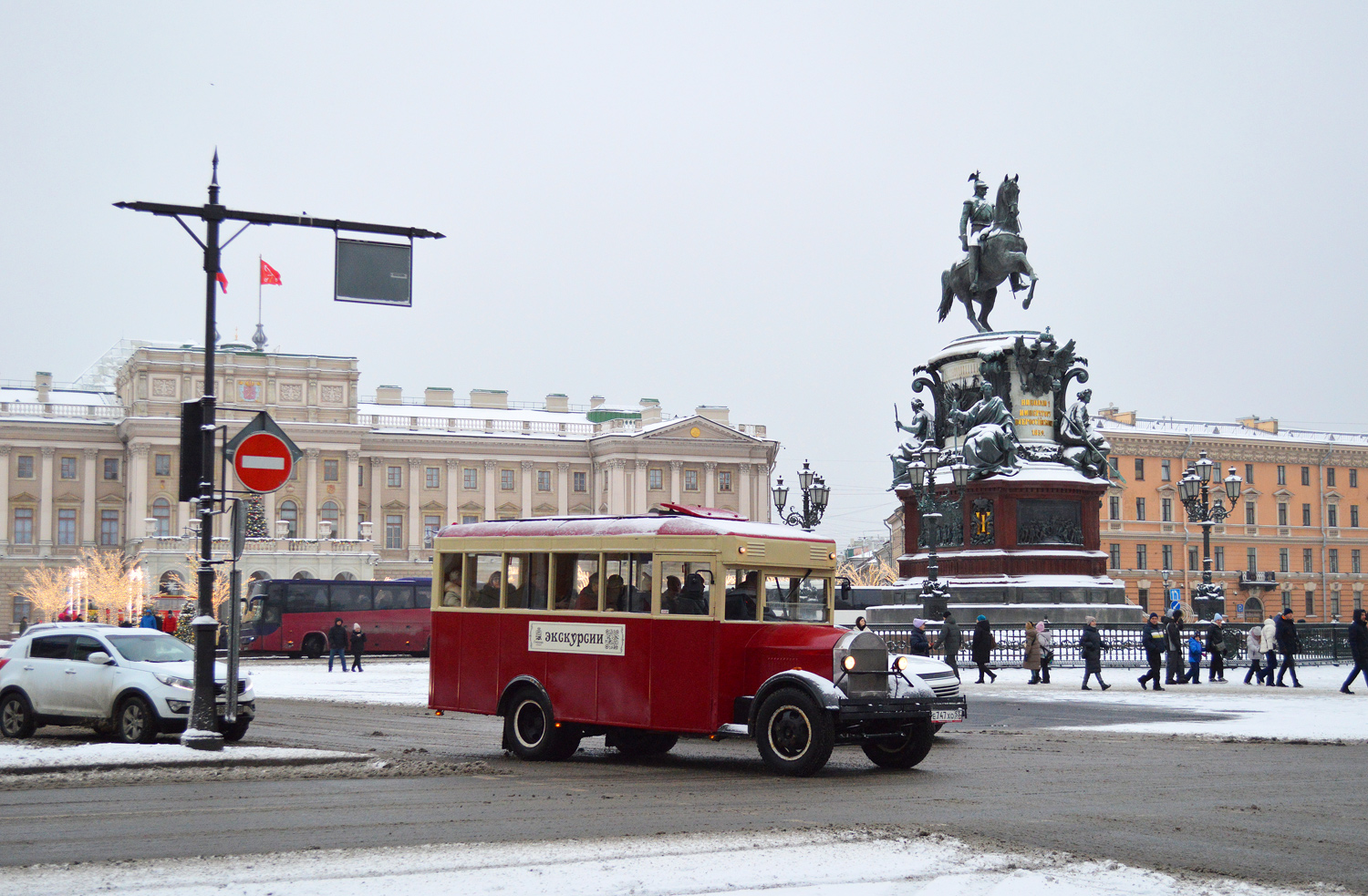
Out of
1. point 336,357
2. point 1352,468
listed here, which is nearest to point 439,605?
point 336,357

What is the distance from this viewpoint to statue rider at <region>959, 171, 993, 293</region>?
39156 mm

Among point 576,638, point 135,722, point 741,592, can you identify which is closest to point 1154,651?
point 741,592

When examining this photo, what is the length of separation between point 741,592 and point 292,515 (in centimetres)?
10020

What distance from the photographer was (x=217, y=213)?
625 inches

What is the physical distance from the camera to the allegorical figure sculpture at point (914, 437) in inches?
1499

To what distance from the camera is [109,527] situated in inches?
4272

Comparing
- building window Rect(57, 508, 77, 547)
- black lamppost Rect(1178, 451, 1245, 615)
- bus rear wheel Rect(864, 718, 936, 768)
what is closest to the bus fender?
bus rear wheel Rect(864, 718, 936, 768)

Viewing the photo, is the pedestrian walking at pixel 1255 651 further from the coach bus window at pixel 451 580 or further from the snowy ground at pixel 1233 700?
the coach bus window at pixel 451 580

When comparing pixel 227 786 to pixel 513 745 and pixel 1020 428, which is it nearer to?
pixel 513 745

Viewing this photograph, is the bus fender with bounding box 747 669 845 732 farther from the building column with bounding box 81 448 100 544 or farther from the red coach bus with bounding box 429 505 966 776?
the building column with bounding box 81 448 100 544

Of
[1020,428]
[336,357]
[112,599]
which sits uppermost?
[336,357]

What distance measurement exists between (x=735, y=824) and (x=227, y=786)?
191 inches

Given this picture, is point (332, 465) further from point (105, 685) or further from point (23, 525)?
point (105, 685)

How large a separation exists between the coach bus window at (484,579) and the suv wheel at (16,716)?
6398mm
